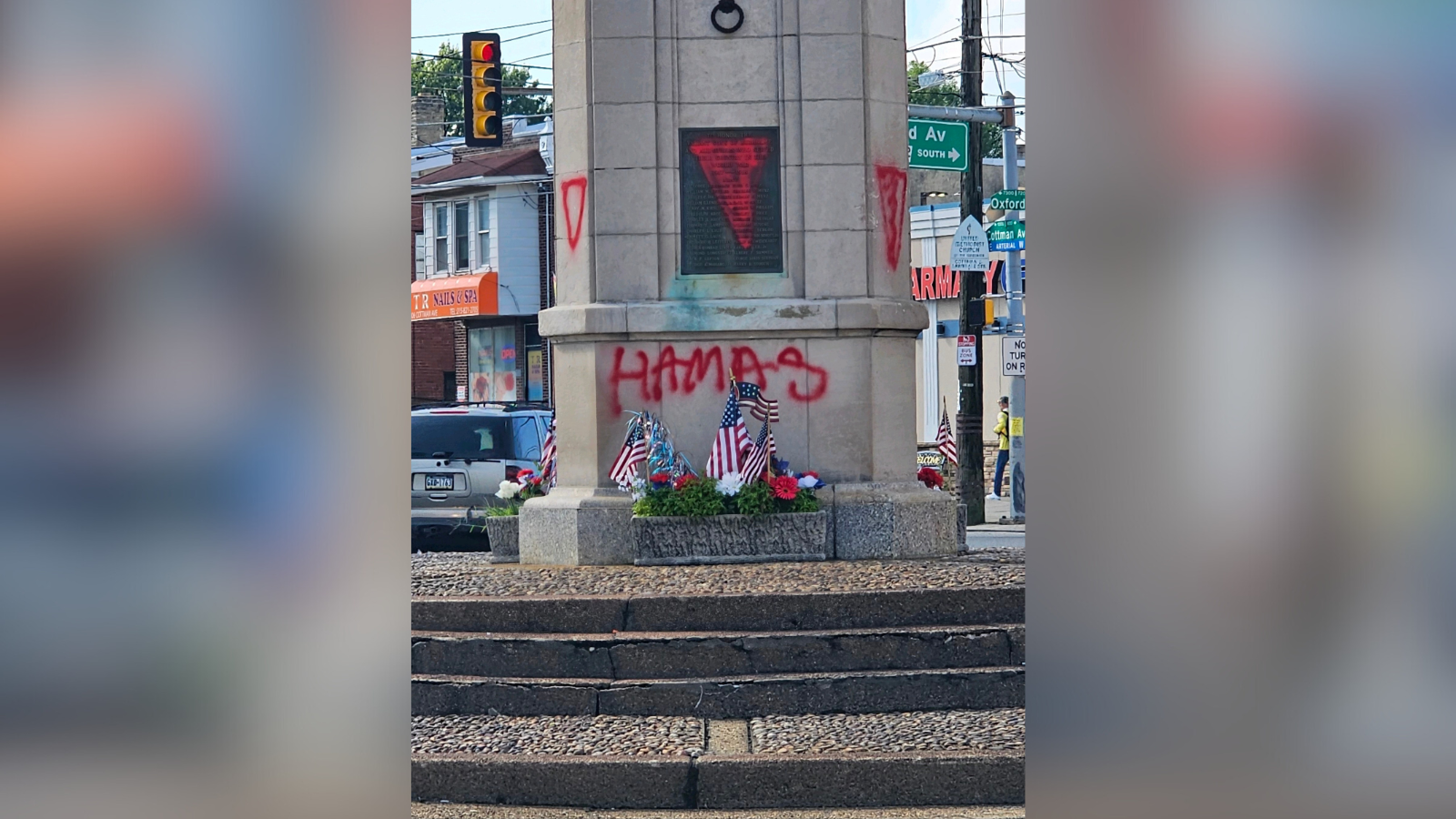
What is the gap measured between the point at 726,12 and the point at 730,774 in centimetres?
591

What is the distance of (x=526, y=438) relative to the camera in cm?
2070

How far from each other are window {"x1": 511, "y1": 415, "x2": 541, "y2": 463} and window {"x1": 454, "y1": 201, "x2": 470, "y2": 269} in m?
32.3

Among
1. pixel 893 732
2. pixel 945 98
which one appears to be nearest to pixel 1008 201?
pixel 893 732

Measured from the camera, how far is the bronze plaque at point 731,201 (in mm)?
11805

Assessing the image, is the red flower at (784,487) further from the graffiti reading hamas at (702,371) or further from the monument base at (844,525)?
the graffiti reading hamas at (702,371)

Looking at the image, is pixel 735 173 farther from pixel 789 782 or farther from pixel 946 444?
pixel 789 782

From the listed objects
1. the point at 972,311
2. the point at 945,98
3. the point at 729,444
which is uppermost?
the point at 945,98

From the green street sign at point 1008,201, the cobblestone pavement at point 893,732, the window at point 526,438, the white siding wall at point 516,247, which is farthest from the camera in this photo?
the white siding wall at point 516,247

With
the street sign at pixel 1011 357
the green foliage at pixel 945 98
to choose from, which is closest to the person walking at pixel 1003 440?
the street sign at pixel 1011 357

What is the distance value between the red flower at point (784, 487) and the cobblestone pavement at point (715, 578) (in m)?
0.45
